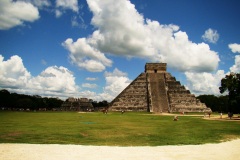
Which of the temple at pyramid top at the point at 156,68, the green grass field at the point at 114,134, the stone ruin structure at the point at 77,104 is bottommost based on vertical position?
the green grass field at the point at 114,134

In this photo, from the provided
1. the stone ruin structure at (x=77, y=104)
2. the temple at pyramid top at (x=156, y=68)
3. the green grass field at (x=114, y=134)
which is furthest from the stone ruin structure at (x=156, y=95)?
the green grass field at (x=114, y=134)

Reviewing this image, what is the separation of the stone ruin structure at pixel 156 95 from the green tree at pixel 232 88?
1840 centimetres

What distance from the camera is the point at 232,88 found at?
29.5 meters

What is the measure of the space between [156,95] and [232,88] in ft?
76.5

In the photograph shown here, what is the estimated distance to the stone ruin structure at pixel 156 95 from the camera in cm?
4947

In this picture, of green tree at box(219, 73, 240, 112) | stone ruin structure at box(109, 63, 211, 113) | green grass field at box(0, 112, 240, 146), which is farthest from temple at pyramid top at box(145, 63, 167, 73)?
green grass field at box(0, 112, 240, 146)

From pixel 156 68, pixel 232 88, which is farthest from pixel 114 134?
pixel 156 68

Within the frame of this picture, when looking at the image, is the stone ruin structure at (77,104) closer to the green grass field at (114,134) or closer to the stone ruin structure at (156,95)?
the stone ruin structure at (156,95)

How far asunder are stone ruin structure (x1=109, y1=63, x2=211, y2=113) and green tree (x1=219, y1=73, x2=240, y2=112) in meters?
18.4

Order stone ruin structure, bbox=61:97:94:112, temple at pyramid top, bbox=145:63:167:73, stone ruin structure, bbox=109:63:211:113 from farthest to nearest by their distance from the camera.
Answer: stone ruin structure, bbox=61:97:94:112 → temple at pyramid top, bbox=145:63:167:73 → stone ruin structure, bbox=109:63:211:113

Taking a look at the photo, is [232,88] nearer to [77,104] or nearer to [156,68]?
[156,68]

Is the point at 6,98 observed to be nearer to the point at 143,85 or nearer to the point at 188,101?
the point at 143,85

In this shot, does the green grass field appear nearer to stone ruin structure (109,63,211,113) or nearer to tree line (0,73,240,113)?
tree line (0,73,240,113)

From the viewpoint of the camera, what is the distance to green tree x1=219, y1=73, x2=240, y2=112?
29031mm
